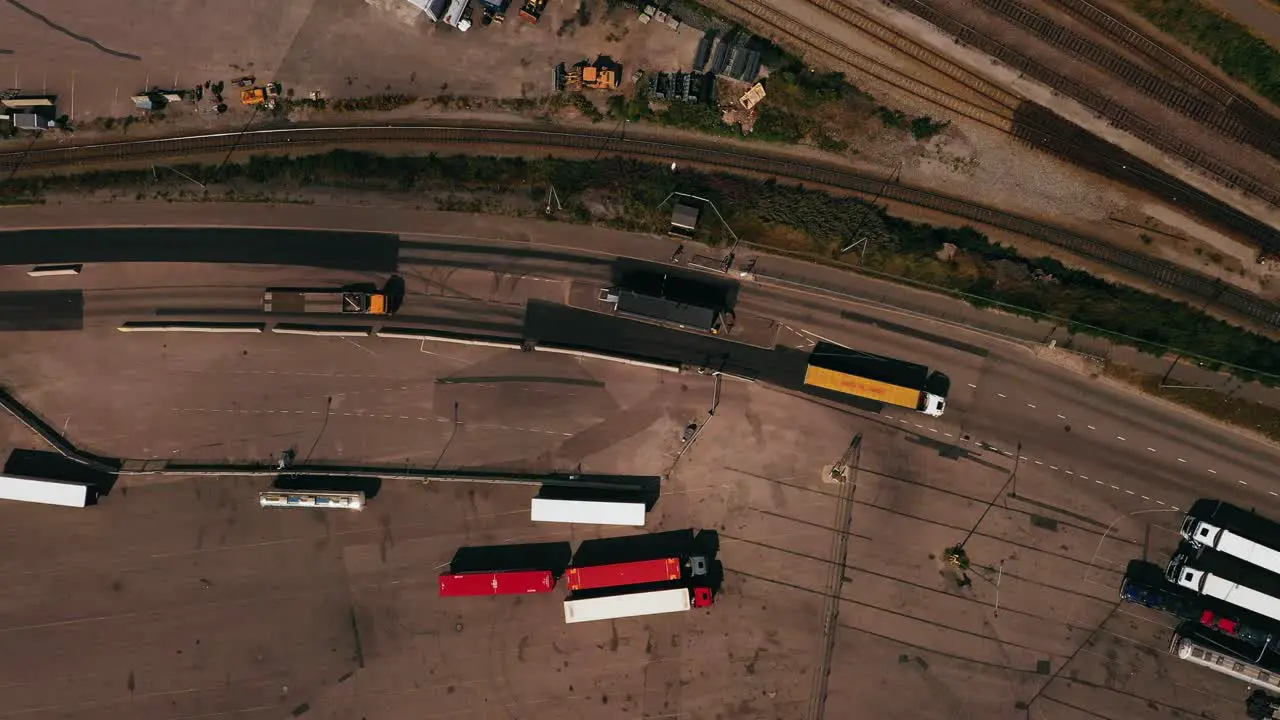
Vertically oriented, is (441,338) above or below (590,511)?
above

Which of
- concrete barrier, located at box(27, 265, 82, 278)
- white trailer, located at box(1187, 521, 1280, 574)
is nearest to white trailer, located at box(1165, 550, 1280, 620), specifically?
white trailer, located at box(1187, 521, 1280, 574)

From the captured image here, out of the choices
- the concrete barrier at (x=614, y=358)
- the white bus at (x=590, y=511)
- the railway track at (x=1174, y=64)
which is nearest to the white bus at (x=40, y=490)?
the white bus at (x=590, y=511)

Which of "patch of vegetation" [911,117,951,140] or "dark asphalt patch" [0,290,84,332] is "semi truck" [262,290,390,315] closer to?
"dark asphalt patch" [0,290,84,332]

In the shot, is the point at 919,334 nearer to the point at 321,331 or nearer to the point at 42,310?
the point at 321,331

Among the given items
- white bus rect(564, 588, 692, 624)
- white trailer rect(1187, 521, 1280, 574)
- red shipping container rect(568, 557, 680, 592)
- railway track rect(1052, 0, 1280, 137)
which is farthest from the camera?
railway track rect(1052, 0, 1280, 137)

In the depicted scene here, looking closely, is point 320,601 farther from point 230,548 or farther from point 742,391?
point 742,391

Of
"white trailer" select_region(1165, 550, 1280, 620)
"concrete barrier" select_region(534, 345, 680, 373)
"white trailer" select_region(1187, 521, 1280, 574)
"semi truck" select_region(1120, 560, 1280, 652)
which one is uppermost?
"concrete barrier" select_region(534, 345, 680, 373)

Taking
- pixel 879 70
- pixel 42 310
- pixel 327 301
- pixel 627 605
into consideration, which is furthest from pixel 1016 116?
pixel 42 310
